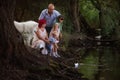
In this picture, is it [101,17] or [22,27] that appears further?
[101,17]

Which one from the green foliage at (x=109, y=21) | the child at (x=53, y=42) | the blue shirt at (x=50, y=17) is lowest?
the green foliage at (x=109, y=21)

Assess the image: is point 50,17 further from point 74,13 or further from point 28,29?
point 74,13


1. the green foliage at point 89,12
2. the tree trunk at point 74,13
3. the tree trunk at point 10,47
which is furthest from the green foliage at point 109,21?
the tree trunk at point 10,47

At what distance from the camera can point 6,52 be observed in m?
11.2

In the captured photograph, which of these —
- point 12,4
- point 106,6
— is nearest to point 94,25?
point 106,6

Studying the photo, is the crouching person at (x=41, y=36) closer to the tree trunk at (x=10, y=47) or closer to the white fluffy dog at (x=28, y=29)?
the white fluffy dog at (x=28, y=29)

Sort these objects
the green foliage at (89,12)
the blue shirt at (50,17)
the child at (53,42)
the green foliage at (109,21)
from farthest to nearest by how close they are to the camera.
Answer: the green foliage at (89,12), the green foliage at (109,21), the blue shirt at (50,17), the child at (53,42)

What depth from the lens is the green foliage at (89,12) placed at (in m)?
41.7

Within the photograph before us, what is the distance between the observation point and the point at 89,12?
43344 mm

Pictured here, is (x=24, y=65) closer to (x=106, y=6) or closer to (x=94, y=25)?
(x=106, y=6)

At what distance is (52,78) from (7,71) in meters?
1.28

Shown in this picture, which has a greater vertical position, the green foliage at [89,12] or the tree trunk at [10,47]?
the tree trunk at [10,47]

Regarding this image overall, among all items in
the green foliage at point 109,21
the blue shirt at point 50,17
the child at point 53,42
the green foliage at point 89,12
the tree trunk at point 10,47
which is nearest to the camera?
the tree trunk at point 10,47

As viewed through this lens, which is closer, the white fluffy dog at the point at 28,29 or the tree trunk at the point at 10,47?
the tree trunk at the point at 10,47
